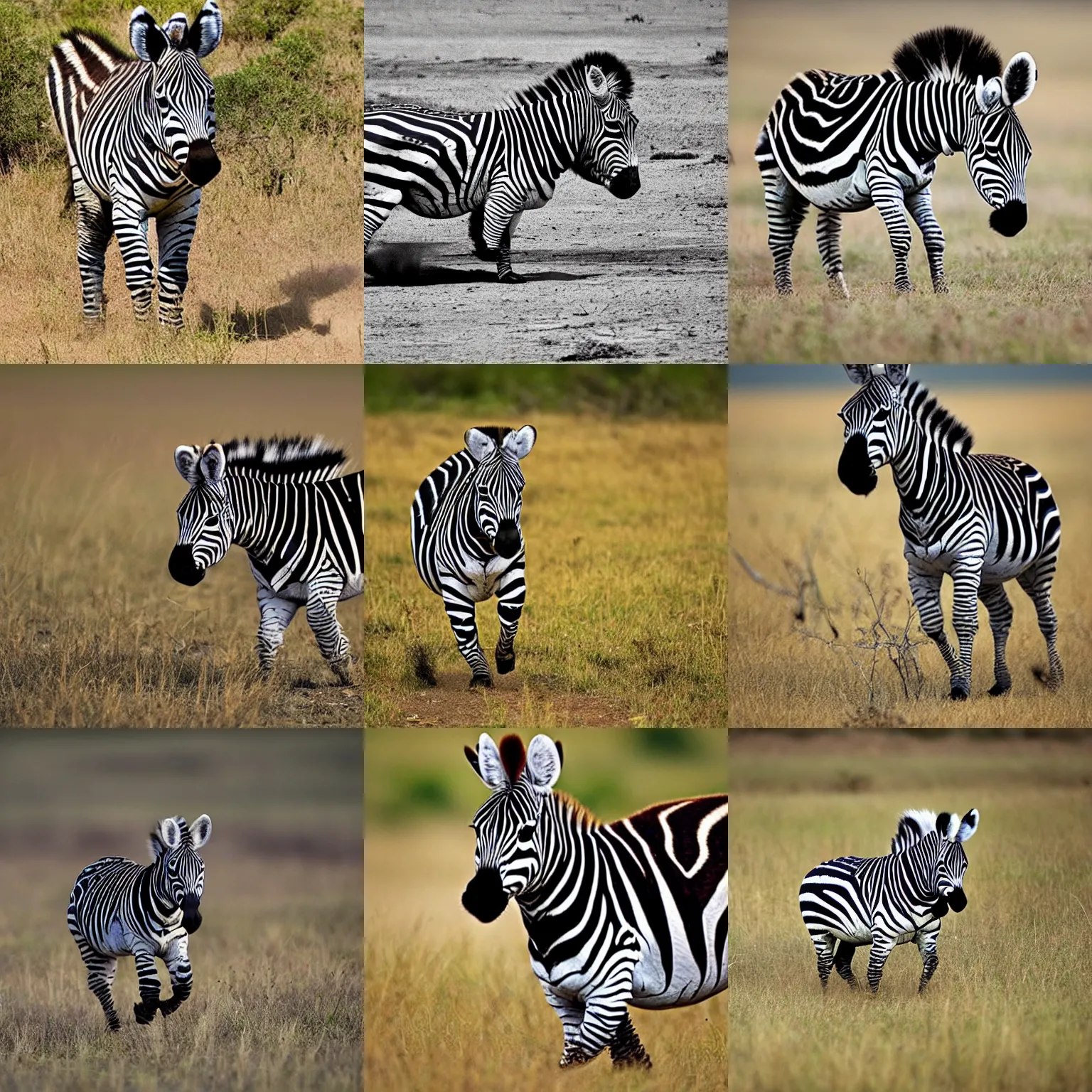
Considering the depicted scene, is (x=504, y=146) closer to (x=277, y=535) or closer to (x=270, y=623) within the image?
(x=277, y=535)

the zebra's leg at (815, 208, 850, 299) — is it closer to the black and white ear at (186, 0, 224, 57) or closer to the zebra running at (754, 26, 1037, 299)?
the zebra running at (754, 26, 1037, 299)

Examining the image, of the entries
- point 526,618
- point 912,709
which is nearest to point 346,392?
point 526,618

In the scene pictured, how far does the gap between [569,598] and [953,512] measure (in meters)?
1.54

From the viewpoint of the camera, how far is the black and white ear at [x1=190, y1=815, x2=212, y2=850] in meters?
5.56

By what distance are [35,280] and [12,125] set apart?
0.62m

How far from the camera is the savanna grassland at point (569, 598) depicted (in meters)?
5.55

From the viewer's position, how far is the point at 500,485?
5.49 m

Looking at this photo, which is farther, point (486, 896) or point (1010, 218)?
point (1010, 218)

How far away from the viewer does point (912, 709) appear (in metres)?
5.57

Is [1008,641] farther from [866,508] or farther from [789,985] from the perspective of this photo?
[789,985]

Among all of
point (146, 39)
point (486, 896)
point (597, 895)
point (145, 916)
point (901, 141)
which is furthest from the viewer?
point (901, 141)

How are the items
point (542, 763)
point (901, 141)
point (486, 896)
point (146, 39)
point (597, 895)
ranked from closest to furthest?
point (486, 896) → point (542, 763) → point (597, 895) → point (146, 39) → point (901, 141)

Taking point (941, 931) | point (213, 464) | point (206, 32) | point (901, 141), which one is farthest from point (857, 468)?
point (206, 32)

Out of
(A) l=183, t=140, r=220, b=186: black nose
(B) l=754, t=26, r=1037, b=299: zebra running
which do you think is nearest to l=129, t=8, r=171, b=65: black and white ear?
(A) l=183, t=140, r=220, b=186: black nose
